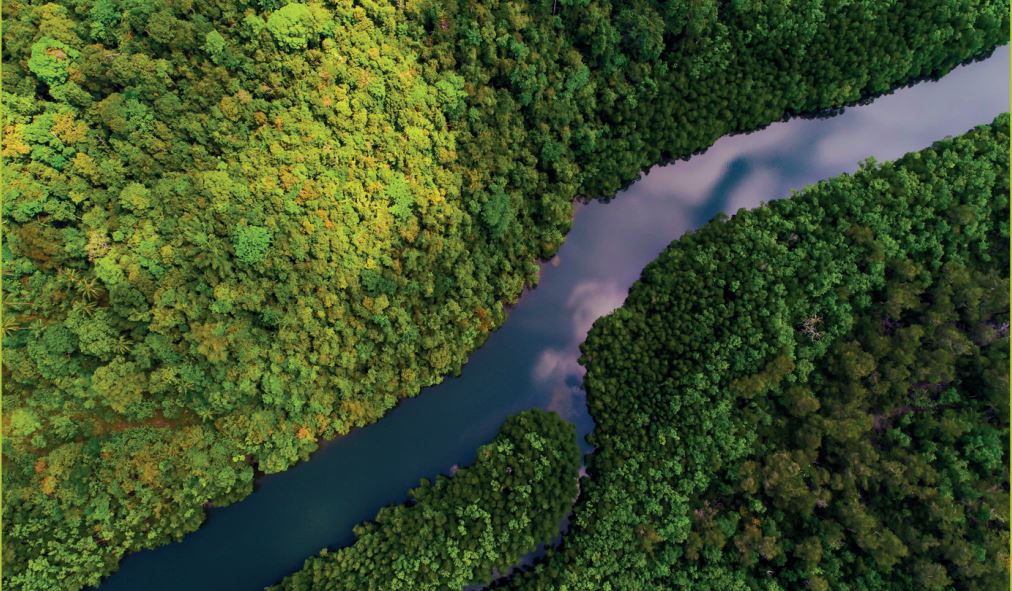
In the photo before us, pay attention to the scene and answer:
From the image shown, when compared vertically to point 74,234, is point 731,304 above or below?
above

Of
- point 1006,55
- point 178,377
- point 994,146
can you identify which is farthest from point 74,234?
point 1006,55

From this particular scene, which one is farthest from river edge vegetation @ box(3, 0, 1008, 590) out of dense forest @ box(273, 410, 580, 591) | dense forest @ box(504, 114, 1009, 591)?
dense forest @ box(504, 114, 1009, 591)

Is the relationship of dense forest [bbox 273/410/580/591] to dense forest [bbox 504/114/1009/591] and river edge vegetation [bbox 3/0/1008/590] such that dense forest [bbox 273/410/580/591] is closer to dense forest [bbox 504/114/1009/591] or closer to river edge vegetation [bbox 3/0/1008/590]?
dense forest [bbox 504/114/1009/591]

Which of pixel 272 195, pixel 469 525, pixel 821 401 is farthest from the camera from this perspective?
pixel 469 525

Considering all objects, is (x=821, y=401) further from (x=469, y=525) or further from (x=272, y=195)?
(x=272, y=195)

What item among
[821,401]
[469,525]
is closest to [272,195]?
[469,525]

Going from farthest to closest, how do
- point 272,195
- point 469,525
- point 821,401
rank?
1. point 469,525
2. point 821,401
3. point 272,195

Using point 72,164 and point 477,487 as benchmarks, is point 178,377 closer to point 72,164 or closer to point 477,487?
point 72,164
